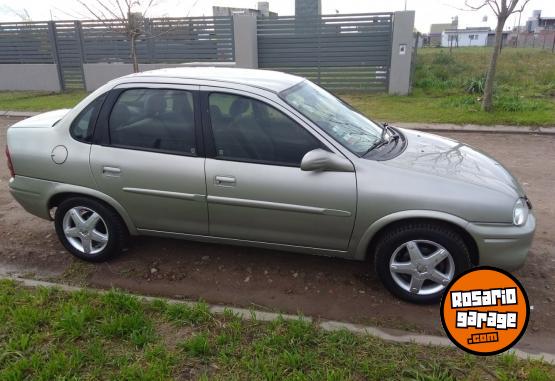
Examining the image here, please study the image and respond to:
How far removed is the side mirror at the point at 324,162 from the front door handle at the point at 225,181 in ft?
1.84

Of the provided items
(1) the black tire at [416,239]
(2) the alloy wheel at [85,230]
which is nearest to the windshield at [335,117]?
(1) the black tire at [416,239]

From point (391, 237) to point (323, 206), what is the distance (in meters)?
0.53

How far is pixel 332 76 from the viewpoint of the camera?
14.0 meters

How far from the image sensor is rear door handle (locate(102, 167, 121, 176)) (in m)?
3.72

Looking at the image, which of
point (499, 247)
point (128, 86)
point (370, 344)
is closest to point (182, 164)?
point (128, 86)

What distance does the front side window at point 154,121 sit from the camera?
3637 mm

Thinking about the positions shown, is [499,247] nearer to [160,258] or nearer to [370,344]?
[370,344]

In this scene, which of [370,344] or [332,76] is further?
[332,76]

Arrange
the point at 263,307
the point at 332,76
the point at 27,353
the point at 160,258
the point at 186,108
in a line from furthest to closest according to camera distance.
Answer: the point at 332,76
the point at 160,258
the point at 186,108
the point at 263,307
the point at 27,353

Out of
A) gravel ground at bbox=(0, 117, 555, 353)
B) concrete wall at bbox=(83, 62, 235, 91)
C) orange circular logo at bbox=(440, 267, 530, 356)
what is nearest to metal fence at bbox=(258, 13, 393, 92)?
concrete wall at bbox=(83, 62, 235, 91)

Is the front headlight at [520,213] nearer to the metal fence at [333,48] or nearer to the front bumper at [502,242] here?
the front bumper at [502,242]

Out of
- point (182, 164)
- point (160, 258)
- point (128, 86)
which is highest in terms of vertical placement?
point (128, 86)

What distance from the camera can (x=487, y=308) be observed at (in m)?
2.00

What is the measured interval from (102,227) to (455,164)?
2.98 meters
